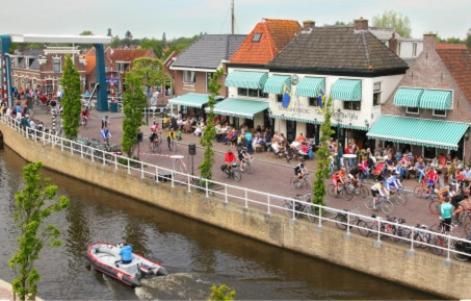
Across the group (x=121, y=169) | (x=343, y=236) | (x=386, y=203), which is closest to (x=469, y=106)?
(x=386, y=203)

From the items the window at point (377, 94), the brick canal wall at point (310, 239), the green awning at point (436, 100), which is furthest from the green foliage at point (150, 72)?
the green awning at point (436, 100)

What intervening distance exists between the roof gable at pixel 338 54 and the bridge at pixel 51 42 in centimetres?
2046

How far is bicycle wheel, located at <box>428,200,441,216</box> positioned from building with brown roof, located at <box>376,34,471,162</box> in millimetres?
5554

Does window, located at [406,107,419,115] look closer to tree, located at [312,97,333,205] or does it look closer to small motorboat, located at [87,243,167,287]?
tree, located at [312,97,333,205]

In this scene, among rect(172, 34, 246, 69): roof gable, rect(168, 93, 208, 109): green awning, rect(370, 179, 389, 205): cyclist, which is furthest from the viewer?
rect(172, 34, 246, 69): roof gable

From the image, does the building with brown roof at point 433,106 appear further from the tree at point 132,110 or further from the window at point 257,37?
the tree at point 132,110

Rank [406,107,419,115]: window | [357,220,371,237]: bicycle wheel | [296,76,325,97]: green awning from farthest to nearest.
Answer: [296,76,325,97]: green awning < [406,107,419,115]: window < [357,220,371,237]: bicycle wheel

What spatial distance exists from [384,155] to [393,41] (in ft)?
37.7

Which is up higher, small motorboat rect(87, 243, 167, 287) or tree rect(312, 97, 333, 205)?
tree rect(312, 97, 333, 205)

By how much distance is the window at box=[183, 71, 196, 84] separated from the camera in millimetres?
50469

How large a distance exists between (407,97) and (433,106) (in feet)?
5.28

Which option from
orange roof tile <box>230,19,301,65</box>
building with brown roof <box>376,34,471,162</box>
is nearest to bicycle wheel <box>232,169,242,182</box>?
building with brown roof <box>376,34,471,162</box>

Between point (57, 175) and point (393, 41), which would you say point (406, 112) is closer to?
point (393, 41)

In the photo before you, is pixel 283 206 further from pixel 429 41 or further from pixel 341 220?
pixel 429 41
